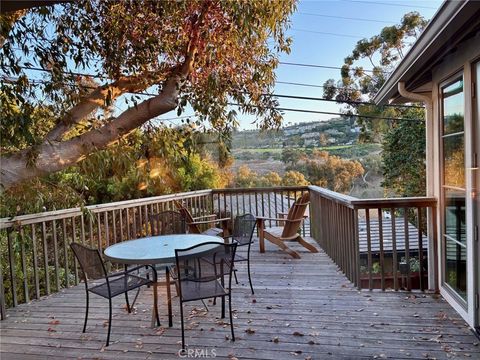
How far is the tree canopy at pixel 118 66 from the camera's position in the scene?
308cm

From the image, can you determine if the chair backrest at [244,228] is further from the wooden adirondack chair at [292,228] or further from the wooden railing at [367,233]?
the wooden railing at [367,233]

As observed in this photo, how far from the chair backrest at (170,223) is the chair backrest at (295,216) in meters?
1.53

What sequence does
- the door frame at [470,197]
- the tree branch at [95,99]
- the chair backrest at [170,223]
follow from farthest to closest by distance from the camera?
the chair backrest at [170,223]
the tree branch at [95,99]
the door frame at [470,197]

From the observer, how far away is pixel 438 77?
344 cm

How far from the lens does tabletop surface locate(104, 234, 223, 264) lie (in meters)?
2.84

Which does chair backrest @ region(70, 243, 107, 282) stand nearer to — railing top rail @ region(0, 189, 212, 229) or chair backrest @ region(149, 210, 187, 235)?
railing top rail @ region(0, 189, 212, 229)

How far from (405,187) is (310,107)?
172 inches

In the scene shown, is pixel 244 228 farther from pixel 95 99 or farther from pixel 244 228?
pixel 95 99

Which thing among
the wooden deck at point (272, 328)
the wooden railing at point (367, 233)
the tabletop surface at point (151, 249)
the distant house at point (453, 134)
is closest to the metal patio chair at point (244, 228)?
the wooden deck at point (272, 328)

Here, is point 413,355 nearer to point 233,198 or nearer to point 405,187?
point 233,198

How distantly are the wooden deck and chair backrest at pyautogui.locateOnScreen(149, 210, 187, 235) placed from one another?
1.07m

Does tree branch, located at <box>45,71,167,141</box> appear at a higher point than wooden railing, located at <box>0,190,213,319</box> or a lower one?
higher

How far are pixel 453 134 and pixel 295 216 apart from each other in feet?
8.31

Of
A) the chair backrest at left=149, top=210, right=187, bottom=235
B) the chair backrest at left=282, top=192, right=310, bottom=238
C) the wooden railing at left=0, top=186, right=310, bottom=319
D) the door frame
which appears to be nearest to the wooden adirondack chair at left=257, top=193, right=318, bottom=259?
the chair backrest at left=282, top=192, right=310, bottom=238
